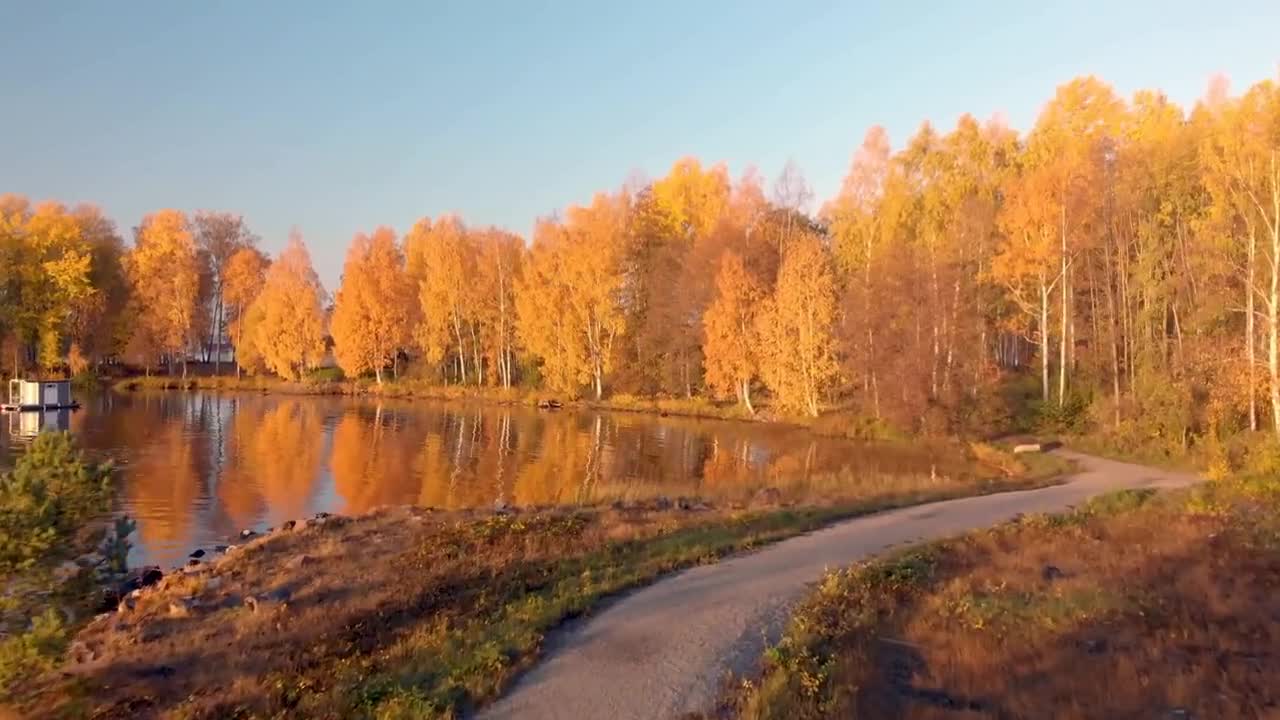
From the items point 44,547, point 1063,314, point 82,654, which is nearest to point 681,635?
point 44,547

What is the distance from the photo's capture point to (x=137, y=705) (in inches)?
321

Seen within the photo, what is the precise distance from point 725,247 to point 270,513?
113ft

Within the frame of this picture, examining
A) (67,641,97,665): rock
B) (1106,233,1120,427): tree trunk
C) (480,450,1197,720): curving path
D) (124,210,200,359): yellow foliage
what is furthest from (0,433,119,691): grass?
(124,210,200,359): yellow foliage

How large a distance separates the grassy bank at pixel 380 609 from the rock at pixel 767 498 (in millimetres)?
1046

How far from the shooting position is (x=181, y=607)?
1169 centimetres

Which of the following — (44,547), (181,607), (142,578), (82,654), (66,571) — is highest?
(44,547)

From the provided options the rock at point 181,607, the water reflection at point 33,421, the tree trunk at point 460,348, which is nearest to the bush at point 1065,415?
the rock at point 181,607

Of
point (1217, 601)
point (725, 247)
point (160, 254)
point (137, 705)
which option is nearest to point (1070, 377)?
point (725, 247)

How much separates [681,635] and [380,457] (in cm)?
2495

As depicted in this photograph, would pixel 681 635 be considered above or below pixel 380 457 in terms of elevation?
above

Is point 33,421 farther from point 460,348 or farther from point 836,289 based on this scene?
point 836,289

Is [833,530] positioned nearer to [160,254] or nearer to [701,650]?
[701,650]

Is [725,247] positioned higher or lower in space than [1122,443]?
higher

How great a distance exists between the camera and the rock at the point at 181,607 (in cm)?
1154
